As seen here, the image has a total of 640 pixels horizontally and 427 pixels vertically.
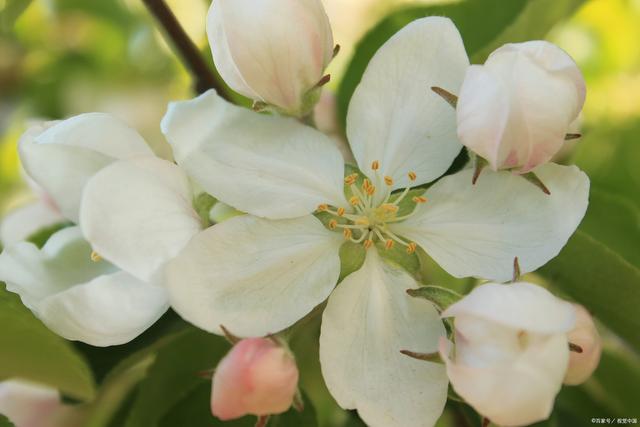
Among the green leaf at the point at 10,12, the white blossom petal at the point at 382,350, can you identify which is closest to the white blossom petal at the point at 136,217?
the white blossom petal at the point at 382,350

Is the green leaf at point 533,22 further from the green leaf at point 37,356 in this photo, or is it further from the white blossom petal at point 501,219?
the green leaf at point 37,356

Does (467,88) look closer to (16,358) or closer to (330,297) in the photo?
(330,297)

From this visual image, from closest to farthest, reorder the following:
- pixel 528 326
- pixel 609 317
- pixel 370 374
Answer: pixel 528 326
pixel 370 374
pixel 609 317

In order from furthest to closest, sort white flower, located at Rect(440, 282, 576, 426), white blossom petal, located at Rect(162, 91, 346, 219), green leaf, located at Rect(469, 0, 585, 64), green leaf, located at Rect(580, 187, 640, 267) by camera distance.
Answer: green leaf, located at Rect(580, 187, 640, 267), green leaf, located at Rect(469, 0, 585, 64), white blossom petal, located at Rect(162, 91, 346, 219), white flower, located at Rect(440, 282, 576, 426)

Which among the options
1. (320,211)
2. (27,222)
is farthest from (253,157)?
(27,222)

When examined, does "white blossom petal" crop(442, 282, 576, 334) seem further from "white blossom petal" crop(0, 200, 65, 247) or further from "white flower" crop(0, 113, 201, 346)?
"white blossom petal" crop(0, 200, 65, 247)

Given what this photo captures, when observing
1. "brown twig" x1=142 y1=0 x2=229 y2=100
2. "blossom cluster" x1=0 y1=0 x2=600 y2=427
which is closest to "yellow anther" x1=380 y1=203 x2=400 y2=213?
"blossom cluster" x1=0 y1=0 x2=600 y2=427

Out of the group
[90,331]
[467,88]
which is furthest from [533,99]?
[90,331]
